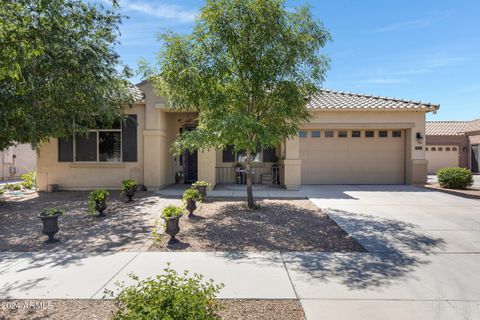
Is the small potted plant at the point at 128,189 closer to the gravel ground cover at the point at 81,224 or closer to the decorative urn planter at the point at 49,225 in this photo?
the gravel ground cover at the point at 81,224

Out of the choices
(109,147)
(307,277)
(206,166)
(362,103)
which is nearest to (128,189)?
(206,166)

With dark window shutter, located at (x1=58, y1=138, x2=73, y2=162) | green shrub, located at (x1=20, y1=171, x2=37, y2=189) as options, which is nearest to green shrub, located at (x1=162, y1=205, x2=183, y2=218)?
dark window shutter, located at (x1=58, y1=138, x2=73, y2=162)

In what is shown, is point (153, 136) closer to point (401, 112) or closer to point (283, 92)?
point (283, 92)

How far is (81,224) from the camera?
803 centimetres

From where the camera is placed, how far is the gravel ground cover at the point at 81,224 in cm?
630

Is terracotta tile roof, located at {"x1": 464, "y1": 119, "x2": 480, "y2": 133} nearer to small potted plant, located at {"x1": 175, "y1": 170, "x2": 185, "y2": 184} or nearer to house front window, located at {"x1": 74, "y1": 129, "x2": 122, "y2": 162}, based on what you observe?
small potted plant, located at {"x1": 175, "y1": 170, "x2": 185, "y2": 184}

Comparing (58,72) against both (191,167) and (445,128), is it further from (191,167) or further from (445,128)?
(445,128)

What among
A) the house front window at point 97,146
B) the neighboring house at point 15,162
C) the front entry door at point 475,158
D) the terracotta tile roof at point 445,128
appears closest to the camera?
the house front window at point 97,146

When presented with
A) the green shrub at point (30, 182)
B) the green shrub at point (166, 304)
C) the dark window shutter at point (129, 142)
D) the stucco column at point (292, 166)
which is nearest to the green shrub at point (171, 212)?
the green shrub at point (166, 304)

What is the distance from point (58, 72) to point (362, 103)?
41.1 ft

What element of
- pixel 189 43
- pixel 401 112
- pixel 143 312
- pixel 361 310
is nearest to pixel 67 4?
pixel 189 43

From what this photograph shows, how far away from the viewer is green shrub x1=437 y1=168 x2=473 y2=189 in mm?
12961

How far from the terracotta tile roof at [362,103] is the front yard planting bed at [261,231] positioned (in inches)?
247

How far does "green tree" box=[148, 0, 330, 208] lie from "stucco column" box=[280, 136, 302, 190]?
466 centimetres
